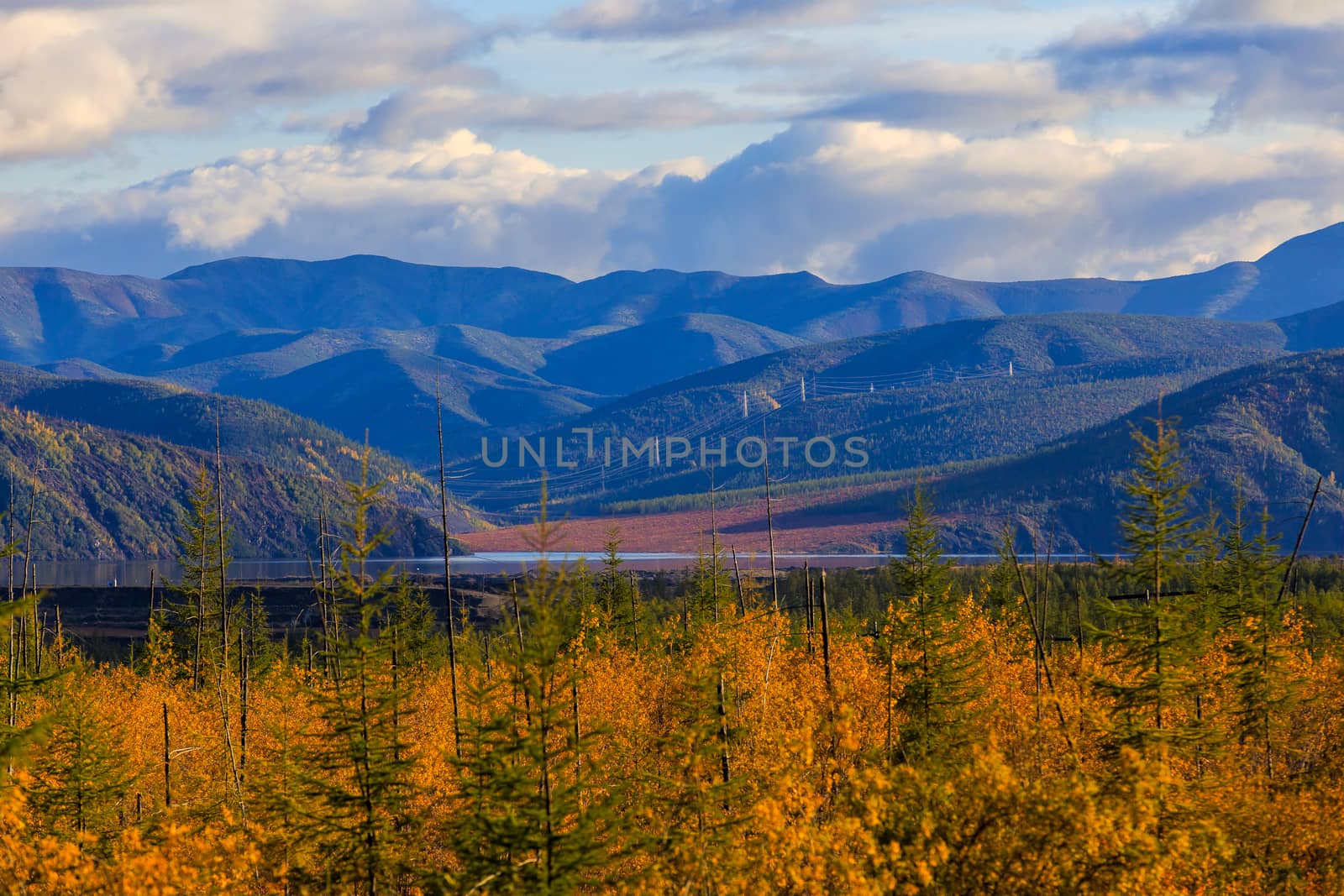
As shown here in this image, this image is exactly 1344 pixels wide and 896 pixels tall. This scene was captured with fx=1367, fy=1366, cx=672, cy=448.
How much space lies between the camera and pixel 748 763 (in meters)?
29.6

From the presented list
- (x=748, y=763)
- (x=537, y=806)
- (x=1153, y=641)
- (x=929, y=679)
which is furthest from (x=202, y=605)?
(x=537, y=806)

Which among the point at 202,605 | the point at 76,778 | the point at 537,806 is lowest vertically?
the point at 76,778

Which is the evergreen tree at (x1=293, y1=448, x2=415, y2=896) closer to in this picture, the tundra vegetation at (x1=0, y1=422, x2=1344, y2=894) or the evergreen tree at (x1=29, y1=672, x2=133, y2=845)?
the tundra vegetation at (x1=0, y1=422, x2=1344, y2=894)

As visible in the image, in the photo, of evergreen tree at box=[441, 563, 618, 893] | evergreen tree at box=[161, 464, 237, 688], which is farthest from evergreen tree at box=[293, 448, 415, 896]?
evergreen tree at box=[161, 464, 237, 688]

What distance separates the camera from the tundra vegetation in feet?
63.1

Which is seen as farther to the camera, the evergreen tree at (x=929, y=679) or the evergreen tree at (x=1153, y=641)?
the evergreen tree at (x=929, y=679)

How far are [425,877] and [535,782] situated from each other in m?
3.33

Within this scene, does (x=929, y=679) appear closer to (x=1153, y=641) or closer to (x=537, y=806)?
(x=1153, y=641)

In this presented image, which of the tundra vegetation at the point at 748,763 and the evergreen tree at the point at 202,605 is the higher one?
the evergreen tree at the point at 202,605

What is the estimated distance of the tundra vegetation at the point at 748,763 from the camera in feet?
63.1

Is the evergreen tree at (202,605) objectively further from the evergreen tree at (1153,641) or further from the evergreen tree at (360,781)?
the evergreen tree at (1153,641)

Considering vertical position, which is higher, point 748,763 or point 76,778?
point 76,778

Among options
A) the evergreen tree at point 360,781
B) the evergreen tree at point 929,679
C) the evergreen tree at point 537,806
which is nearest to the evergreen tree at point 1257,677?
the evergreen tree at point 929,679

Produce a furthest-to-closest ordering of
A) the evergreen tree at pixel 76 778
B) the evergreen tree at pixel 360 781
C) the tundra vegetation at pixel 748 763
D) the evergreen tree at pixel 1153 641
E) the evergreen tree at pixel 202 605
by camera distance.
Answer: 1. the evergreen tree at pixel 202 605
2. the evergreen tree at pixel 76 778
3. the evergreen tree at pixel 1153 641
4. the evergreen tree at pixel 360 781
5. the tundra vegetation at pixel 748 763
